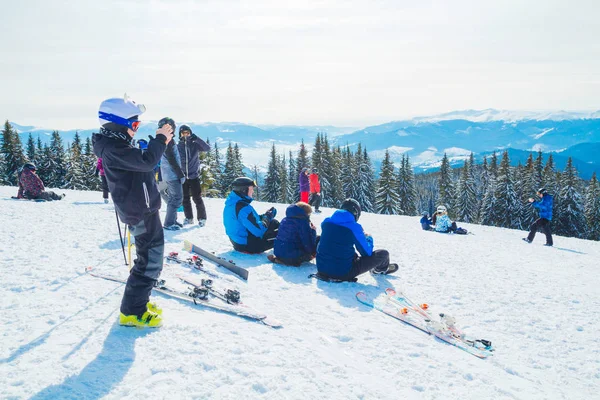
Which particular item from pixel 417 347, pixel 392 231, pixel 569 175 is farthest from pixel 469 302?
pixel 569 175

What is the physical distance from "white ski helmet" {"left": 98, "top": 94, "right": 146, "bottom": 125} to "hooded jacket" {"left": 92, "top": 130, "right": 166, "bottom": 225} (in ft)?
0.55

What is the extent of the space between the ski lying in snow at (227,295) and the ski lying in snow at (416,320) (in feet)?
6.66

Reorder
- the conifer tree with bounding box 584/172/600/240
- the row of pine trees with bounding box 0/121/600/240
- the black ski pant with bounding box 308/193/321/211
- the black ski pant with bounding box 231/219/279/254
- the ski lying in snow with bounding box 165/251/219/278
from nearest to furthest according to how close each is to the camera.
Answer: the ski lying in snow with bounding box 165/251/219/278 → the black ski pant with bounding box 231/219/279/254 → the black ski pant with bounding box 308/193/321/211 → the row of pine trees with bounding box 0/121/600/240 → the conifer tree with bounding box 584/172/600/240

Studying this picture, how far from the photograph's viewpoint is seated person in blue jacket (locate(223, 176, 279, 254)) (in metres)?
7.90

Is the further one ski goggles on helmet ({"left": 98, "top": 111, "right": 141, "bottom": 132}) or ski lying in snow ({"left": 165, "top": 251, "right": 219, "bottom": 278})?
ski lying in snow ({"left": 165, "top": 251, "right": 219, "bottom": 278})

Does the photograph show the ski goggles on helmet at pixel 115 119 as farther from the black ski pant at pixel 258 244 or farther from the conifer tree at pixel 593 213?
the conifer tree at pixel 593 213

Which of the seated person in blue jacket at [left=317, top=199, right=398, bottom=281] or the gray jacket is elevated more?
the gray jacket

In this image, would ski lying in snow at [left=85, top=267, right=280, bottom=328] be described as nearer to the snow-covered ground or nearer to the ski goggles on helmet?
the snow-covered ground

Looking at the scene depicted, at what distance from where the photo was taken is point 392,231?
13.8 metres

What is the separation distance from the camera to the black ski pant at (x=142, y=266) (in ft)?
12.9

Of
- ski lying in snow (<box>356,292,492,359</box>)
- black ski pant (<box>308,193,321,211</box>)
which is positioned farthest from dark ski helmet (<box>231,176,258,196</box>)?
black ski pant (<box>308,193,321,211</box>)

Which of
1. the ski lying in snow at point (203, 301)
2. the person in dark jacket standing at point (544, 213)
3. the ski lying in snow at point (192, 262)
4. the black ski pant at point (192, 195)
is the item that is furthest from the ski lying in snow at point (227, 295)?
the person in dark jacket standing at point (544, 213)

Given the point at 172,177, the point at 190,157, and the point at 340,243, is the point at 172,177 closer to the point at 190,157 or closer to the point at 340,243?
the point at 190,157

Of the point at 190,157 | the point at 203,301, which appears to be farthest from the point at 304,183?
the point at 203,301
